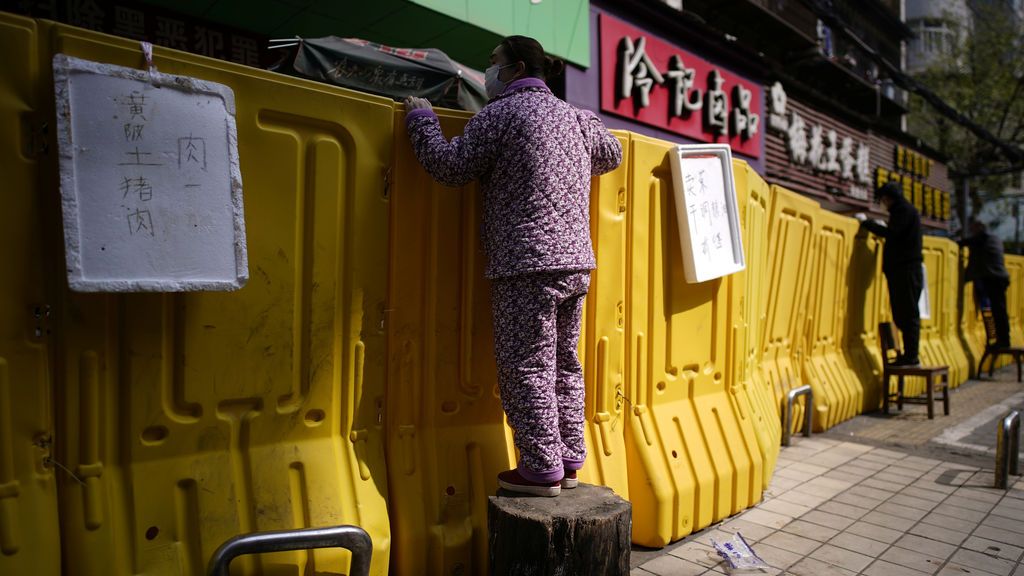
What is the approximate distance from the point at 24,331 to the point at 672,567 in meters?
2.75

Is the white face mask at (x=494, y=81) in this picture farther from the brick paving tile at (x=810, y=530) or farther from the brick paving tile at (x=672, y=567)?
the brick paving tile at (x=810, y=530)

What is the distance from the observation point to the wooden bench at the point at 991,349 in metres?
10.1

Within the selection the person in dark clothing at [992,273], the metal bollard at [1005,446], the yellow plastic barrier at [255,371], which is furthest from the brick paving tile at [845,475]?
the person in dark clothing at [992,273]

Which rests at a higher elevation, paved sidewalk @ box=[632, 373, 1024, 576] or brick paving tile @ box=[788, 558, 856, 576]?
brick paving tile @ box=[788, 558, 856, 576]

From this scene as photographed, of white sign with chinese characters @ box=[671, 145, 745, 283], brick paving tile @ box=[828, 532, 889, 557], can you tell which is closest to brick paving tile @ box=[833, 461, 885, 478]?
brick paving tile @ box=[828, 532, 889, 557]

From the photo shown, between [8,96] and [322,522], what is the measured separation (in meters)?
1.73

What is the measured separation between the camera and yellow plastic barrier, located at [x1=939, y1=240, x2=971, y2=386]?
9.88 metres

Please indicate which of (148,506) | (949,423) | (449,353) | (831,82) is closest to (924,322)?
(949,423)

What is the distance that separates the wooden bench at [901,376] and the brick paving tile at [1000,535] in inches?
145

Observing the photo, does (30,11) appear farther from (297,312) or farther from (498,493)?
(498,493)

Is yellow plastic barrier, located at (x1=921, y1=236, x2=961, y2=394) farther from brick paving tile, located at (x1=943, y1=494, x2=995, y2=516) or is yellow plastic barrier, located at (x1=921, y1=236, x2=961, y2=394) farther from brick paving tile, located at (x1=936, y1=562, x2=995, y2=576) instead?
brick paving tile, located at (x1=936, y1=562, x2=995, y2=576)

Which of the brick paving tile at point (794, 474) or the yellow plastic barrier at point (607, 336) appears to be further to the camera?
the brick paving tile at point (794, 474)

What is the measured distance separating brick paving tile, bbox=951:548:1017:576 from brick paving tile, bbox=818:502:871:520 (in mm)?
581

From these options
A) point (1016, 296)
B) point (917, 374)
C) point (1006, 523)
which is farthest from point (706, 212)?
point (1016, 296)
